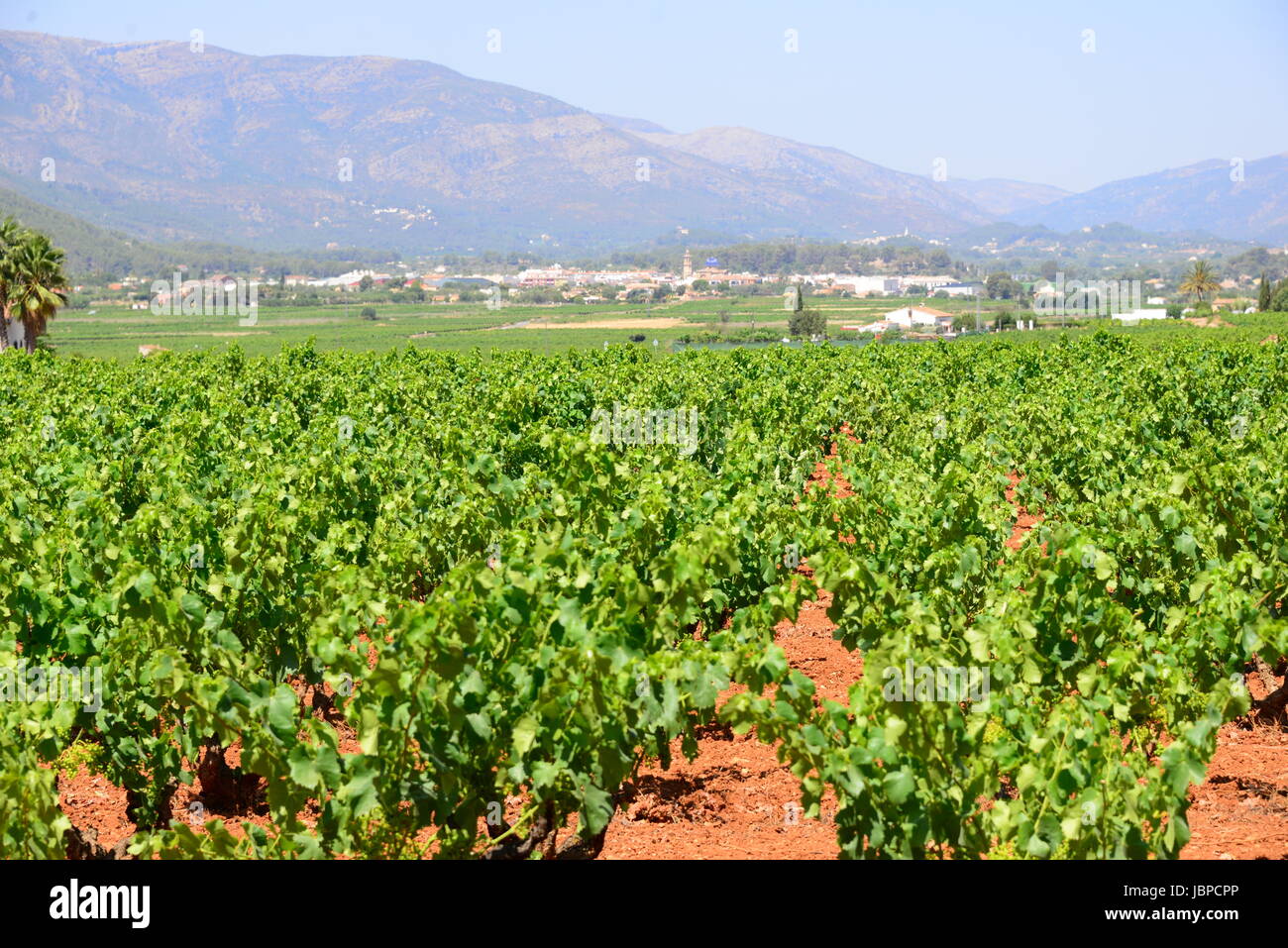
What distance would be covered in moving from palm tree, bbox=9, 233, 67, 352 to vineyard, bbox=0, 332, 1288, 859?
32.5m

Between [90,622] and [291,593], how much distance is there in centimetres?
148

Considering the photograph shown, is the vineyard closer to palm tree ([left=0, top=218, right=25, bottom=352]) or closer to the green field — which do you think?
palm tree ([left=0, top=218, right=25, bottom=352])

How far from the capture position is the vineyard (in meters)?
6.26

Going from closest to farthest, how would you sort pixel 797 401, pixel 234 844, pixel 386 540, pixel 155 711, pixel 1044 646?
1. pixel 234 844
2. pixel 155 711
3. pixel 1044 646
4. pixel 386 540
5. pixel 797 401

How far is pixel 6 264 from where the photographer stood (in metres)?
44.8

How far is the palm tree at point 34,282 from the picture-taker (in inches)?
1763

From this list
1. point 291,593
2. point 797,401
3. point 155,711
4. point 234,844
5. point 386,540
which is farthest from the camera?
point 797,401

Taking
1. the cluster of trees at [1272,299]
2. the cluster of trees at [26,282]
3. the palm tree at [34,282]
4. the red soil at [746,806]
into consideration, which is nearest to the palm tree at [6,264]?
the cluster of trees at [26,282]

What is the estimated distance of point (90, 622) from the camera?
855cm

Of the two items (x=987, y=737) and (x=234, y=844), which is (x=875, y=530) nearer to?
(x=987, y=737)

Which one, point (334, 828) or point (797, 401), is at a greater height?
point (797, 401)

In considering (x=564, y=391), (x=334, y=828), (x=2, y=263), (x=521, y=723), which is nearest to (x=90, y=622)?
(x=334, y=828)

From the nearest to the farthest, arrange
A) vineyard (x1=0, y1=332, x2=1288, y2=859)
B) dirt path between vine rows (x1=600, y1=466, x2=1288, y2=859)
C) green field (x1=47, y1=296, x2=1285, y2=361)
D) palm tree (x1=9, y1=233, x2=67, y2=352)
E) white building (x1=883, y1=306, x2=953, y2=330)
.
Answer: vineyard (x1=0, y1=332, x2=1288, y2=859) → dirt path between vine rows (x1=600, y1=466, x2=1288, y2=859) → palm tree (x1=9, y1=233, x2=67, y2=352) → green field (x1=47, y1=296, x2=1285, y2=361) → white building (x1=883, y1=306, x2=953, y2=330)

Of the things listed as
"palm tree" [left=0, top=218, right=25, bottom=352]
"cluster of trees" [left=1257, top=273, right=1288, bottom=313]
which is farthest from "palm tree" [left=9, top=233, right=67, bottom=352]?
"cluster of trees" [left=1257, top=273, right=1288, bottom=313]
